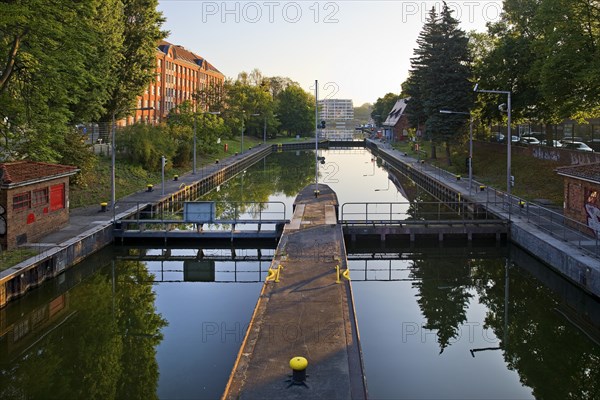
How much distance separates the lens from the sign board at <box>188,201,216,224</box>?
94.7 ft

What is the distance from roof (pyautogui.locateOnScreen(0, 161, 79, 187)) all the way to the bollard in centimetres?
1596

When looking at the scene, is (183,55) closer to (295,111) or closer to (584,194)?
(295,111)

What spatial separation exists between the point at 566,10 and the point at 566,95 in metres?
4.98

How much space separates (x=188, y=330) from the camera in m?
17.8

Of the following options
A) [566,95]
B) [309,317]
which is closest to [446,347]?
[309,317]

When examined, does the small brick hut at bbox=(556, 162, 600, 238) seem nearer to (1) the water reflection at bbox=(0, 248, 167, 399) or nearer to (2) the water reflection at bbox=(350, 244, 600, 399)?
(2) the water reflection at bbox=(350, 244, 600, 399)

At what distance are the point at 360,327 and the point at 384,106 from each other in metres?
137

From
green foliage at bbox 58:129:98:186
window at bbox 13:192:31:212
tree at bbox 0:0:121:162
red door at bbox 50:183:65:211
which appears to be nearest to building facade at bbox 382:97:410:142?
green foliage at bbox 58:129:98:186

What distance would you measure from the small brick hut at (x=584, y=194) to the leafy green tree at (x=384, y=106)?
117715 millimetres

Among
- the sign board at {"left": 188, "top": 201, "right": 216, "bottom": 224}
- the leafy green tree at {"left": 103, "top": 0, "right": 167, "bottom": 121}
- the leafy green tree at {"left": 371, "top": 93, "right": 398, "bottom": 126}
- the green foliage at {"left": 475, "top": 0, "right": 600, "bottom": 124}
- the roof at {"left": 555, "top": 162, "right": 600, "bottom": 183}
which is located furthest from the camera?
the leafy green tree at {"left": 371, "top": 93, "right": 398, "bottom": 126}

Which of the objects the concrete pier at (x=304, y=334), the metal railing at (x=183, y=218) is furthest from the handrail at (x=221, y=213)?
the concrete pier at (x=304, y=334)

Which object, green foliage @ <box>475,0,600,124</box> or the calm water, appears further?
green foliage @ <box>475,0,600,124</box>

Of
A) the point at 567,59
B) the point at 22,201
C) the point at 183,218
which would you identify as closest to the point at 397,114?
the point at 567,59

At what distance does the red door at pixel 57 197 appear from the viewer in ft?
85.9
